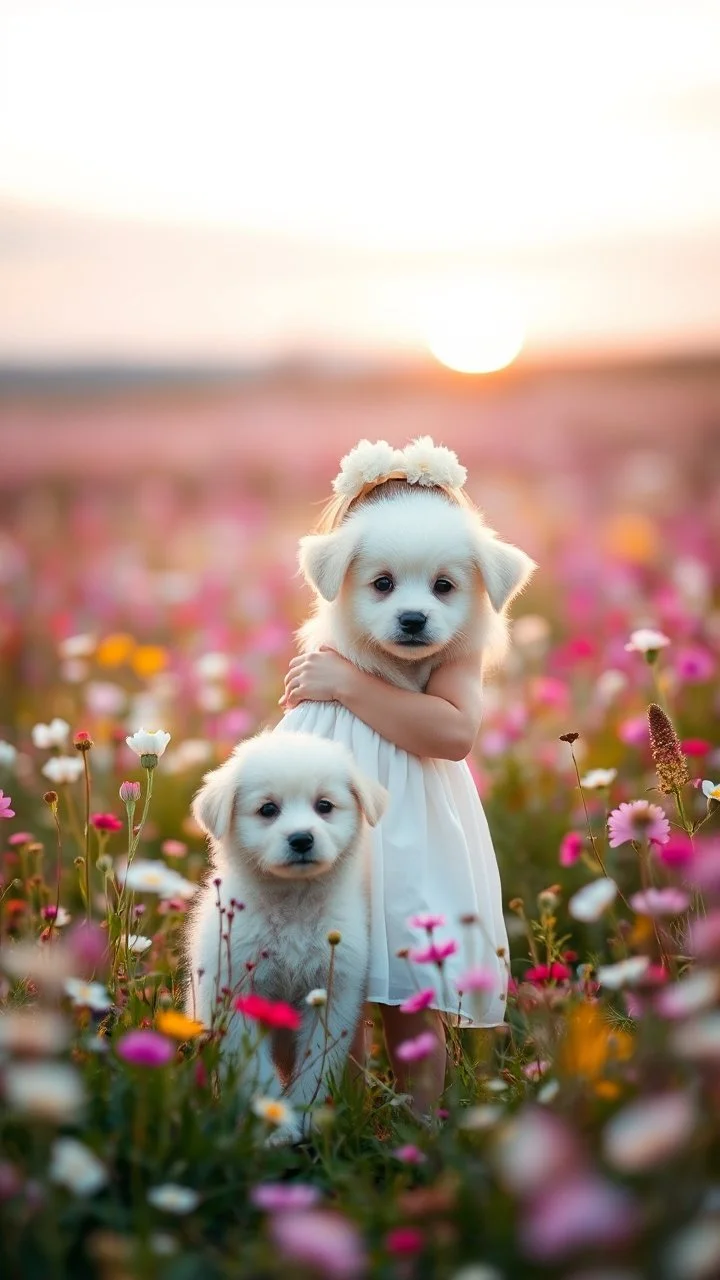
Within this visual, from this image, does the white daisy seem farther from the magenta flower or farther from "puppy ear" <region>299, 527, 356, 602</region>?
"puppy ear" <region>299, 527, 356, 602</region>

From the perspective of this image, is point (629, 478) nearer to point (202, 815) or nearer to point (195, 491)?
point (195, 491)

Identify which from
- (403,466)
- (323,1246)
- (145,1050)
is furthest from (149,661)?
(323,1246)

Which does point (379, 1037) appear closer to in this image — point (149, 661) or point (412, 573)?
point (412, 573)

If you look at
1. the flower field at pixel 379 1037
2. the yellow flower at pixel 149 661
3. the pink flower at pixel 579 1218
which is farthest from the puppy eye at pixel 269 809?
the yellow flower at pixel 149 661

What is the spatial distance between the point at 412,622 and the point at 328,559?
1.12ft

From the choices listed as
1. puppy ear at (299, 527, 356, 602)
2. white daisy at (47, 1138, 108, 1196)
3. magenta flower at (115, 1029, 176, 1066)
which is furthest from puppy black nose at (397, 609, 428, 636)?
white daisy at (47, 1138, 108, 1196)

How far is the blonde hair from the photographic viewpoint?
150 inches

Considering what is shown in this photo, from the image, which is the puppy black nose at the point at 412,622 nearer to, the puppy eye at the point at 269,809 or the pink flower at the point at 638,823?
the puppy eye at the point at 269,809

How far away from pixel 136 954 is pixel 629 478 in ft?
26.2

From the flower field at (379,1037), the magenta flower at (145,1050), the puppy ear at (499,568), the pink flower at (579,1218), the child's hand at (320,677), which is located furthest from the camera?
the child's hand at (320,677)

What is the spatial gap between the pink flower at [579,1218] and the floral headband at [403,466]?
2332 millimetres

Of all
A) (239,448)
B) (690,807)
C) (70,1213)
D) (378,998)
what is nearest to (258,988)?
Answer: (378,998)

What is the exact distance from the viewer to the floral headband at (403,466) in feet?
12.2

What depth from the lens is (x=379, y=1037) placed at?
4.10 meters
